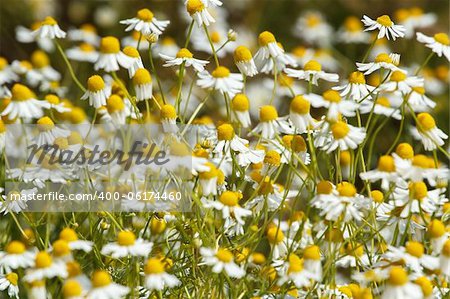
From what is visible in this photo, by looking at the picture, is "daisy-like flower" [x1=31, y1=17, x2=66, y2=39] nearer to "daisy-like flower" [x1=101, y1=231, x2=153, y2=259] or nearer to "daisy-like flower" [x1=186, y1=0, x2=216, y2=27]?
"daisy-like flower" [x1=186, y1=0, x2=216, y2=27]

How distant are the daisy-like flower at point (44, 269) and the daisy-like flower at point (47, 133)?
0.45 metres

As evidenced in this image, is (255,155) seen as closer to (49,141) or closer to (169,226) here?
(169,226)

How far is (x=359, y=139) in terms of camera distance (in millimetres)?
1267

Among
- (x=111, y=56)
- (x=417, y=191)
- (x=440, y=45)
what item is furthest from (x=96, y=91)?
(x=440, y=45)

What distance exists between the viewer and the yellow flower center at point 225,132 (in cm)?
138

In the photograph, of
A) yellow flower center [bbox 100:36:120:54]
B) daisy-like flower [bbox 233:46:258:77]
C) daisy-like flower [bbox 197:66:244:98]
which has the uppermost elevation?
yellow flower center [bbox 100:36:120:54]

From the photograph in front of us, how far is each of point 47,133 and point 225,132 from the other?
14.5 inches

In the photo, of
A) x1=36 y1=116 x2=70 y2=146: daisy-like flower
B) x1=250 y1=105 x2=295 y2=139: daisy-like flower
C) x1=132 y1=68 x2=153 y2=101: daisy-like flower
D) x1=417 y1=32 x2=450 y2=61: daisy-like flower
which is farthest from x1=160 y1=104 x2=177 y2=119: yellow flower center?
x1=417 y1=32 x2=450 y2=61: daisy-like flower

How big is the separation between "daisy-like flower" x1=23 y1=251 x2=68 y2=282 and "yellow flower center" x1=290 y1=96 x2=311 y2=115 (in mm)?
452

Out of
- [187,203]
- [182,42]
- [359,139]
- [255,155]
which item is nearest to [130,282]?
[187,203]

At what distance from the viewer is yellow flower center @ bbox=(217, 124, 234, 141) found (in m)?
1.38

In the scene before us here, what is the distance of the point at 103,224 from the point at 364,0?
8.31 feet

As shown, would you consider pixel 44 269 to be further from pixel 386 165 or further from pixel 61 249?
pixel 386 165

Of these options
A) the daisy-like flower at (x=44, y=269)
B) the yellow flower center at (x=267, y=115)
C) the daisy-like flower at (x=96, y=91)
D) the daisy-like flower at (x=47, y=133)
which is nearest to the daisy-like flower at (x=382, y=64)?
the yellow flower center at (x=267, y=115)
